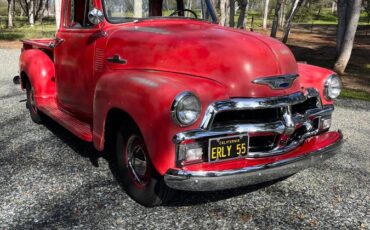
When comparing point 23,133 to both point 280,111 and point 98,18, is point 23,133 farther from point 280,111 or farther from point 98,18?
point 280,111

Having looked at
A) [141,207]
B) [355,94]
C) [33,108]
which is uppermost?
[33,108]

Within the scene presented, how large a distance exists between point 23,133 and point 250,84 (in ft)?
12.3

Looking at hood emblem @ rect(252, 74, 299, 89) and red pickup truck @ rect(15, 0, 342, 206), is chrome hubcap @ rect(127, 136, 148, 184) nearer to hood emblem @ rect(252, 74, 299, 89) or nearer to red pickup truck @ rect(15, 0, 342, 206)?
red pickup truck @ rect(15, 0, 342, 206)

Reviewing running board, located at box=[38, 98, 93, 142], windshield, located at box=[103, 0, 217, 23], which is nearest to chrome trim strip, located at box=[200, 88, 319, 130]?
running board, located at box=[38, 98, 93, 142]

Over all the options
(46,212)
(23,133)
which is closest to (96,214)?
(46,212)

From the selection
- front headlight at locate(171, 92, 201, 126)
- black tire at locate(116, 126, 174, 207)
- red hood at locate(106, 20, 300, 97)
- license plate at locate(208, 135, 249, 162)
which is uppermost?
red hood at locate(106, 20, 300, 97)

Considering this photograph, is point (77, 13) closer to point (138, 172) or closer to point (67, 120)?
point (67, 120)

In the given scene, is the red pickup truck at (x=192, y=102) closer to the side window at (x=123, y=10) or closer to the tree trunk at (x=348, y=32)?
the side window at (x=123, y=10)

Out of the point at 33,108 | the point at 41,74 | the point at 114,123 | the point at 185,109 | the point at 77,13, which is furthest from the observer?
the point at 33,108

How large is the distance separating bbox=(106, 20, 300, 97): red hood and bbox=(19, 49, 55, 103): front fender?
200 centimetres

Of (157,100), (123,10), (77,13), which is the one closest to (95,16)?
(123,10)

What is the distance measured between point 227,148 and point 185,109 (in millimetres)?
432

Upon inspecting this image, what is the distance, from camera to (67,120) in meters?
4.94

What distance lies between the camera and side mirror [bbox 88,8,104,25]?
413 centimetres
